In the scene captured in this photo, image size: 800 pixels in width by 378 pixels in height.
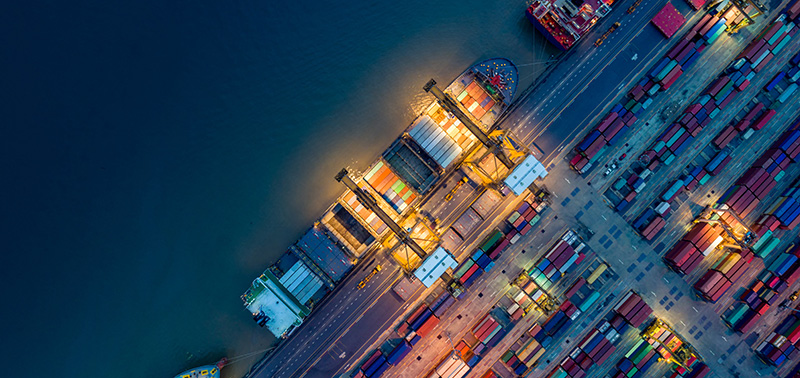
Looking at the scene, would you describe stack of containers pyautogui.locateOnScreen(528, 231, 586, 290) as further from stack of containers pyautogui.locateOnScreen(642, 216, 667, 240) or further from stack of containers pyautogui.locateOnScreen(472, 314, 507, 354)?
stack of containers pyautogui.locateOnScreen(642, 216, 667, 240)

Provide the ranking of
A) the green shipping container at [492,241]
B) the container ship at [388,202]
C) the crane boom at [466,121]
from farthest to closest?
the green shipping container at [492,241], the crane boom at [466,121], the container ship at [388,202]

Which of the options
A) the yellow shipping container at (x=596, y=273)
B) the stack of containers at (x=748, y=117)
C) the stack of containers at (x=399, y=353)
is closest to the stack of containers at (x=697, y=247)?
Answer: the yellow shipping container at (x=596, y=273)

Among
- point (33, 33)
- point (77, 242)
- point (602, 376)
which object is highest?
point (33, 33)

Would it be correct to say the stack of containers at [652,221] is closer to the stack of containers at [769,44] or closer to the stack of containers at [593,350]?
the stack of containers at [593,350]

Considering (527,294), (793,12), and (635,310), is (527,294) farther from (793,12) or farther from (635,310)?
(793,12)

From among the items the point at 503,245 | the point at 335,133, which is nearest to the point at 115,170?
the point at 335,133

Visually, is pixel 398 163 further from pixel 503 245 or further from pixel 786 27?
pixel 786 27
